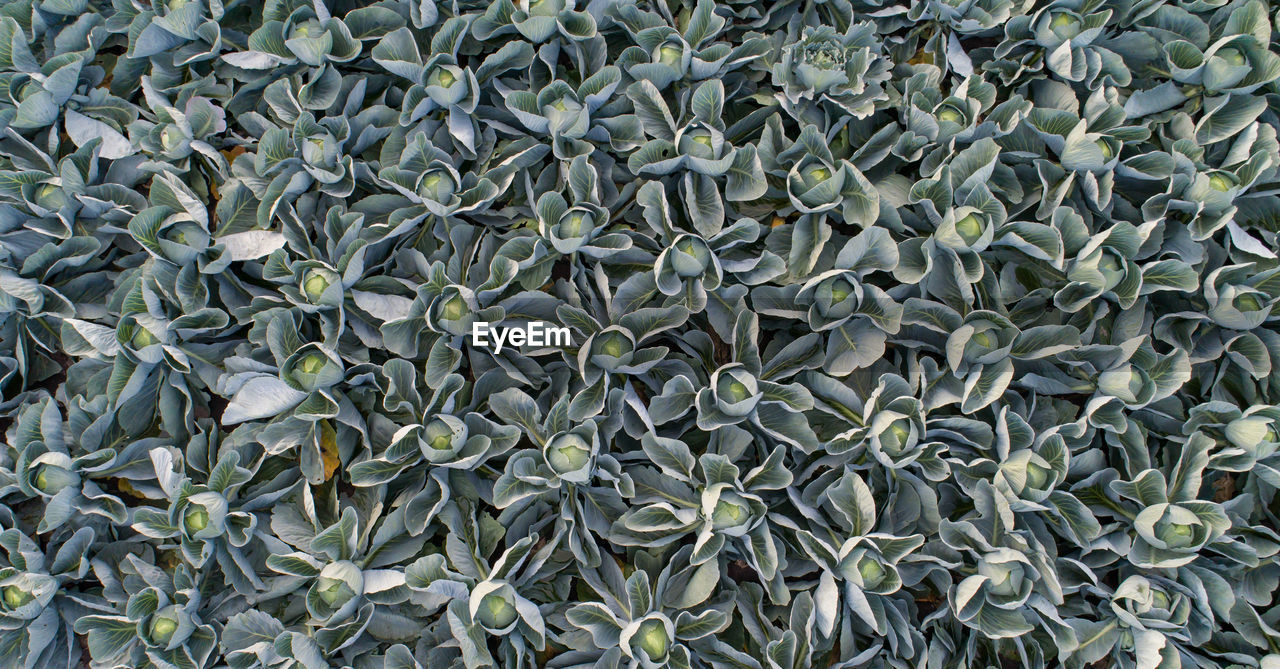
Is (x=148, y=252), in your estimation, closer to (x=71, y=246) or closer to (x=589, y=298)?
(x=71, y=246)

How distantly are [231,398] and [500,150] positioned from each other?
85 cm

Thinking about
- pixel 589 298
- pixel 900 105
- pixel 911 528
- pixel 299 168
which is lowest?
pixel 911 528

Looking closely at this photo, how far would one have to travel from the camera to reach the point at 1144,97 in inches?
72.9

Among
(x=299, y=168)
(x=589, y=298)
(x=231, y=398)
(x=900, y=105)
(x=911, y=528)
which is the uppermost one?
(x=900, y=105)

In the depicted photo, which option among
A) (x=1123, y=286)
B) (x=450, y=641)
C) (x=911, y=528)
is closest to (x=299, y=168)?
(x=450, y=641)

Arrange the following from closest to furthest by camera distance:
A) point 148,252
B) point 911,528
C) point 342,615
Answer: point 342,615
point 911,528
point 148,252

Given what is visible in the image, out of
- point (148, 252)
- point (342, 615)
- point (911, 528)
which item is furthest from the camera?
point (148, 252)

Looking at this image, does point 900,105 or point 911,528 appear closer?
point 911,528

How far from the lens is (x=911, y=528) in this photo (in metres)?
1.65

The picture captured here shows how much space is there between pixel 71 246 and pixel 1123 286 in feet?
8.14

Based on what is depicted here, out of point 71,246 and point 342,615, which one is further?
point 71,246

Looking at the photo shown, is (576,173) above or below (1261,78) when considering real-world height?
below

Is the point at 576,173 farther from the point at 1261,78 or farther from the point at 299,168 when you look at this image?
the point at 1261,78

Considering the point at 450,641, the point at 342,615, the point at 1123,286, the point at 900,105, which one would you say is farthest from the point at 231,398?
the point at 1123,286
